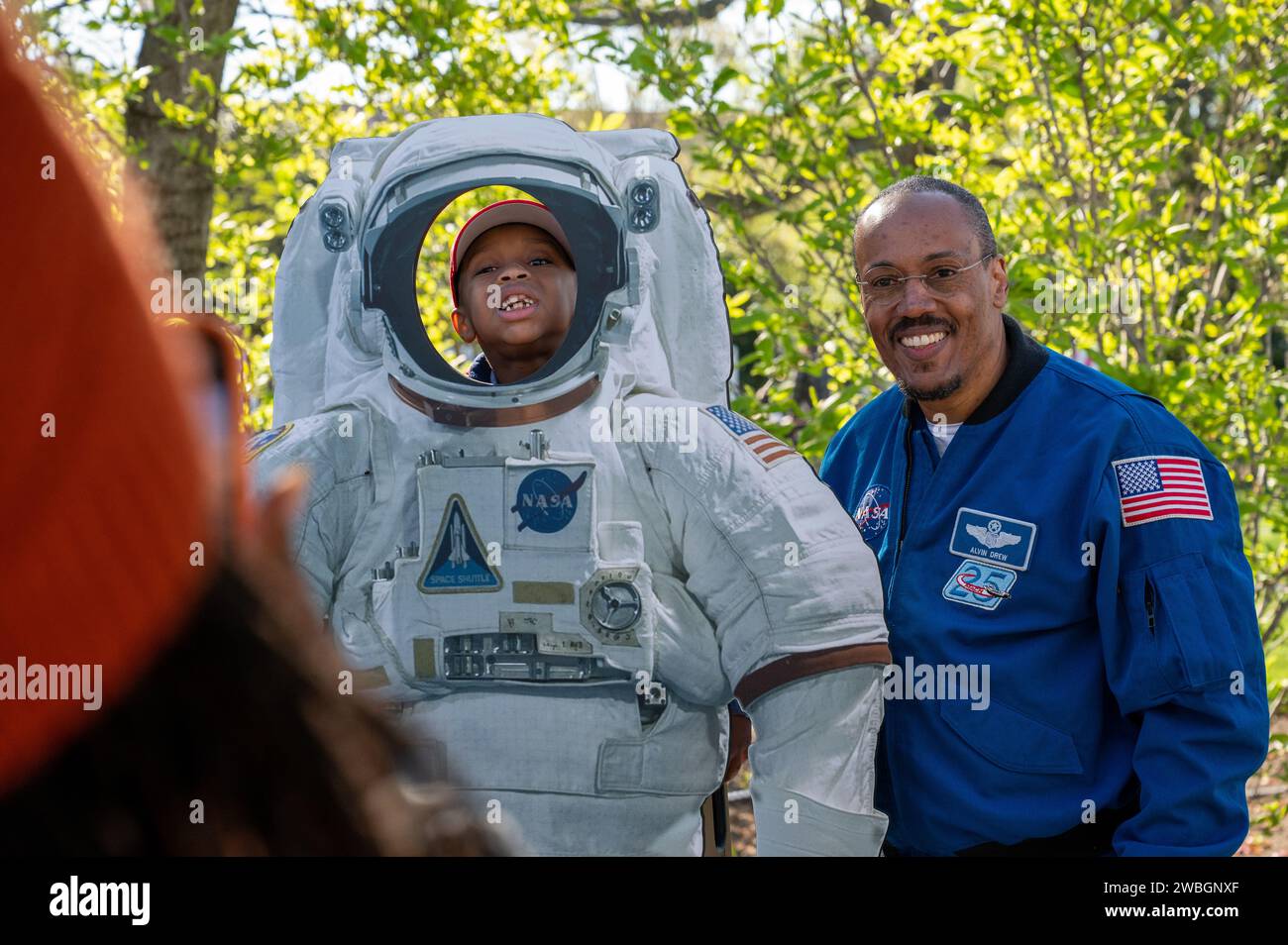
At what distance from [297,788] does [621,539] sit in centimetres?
161

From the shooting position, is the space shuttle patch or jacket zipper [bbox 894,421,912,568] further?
jacket zipper [bbox 894,421,912,568]

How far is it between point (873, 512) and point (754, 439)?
0.34m

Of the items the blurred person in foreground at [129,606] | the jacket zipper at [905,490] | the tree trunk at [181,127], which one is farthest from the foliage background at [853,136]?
the blurred person in foreground at [129,606]

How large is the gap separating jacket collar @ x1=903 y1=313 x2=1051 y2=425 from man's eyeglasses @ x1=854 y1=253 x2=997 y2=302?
18cm

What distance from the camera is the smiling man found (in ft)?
7.52

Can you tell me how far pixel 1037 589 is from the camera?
2.39 metres

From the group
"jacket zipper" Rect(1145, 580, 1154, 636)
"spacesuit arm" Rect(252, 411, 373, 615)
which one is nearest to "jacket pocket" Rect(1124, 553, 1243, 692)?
"jacket zipper" Rect(1145, 580, 1154, 636)

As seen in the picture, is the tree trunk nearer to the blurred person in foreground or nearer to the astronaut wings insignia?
the astronaut wings insignia

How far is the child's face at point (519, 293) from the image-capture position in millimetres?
2484

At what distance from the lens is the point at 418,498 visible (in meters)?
2.40

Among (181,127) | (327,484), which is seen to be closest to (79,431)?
(327,484)

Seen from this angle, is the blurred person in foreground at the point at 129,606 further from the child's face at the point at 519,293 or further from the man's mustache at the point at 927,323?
the man's mustache at the point at 927,323

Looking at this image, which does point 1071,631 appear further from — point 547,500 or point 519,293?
point 519,293
